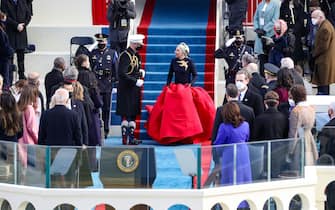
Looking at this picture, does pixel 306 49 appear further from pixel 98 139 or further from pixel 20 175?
pixel 20 175

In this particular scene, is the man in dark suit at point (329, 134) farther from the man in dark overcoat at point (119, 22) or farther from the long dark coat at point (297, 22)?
the man in dark overcoat at point (119, 22)

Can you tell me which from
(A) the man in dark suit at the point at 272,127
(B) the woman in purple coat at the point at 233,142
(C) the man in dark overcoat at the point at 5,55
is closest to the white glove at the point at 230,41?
(C) the man in dark overcoat at the point at 5,55

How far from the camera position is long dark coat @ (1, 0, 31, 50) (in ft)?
99.1

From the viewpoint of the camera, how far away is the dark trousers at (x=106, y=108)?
1117 inches

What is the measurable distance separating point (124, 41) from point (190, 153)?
7.57 metres

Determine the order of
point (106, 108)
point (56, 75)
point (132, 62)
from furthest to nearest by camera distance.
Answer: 1. point (106, 108)
2. point (132, 62)
3. point (56, 75)

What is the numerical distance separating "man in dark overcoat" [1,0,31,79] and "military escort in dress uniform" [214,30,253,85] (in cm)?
377

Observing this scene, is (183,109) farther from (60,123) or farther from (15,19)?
(60,123)

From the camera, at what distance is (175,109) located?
2750 centimetres

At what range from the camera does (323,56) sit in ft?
93.9

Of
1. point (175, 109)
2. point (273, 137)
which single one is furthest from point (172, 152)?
point (175, 109)

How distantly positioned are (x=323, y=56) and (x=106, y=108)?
12.7ft

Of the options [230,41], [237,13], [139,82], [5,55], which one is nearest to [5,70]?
[5,55]

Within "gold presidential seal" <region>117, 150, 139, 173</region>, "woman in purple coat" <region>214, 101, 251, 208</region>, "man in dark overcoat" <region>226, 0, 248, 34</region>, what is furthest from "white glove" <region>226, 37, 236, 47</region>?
"gold presidential seal" <region>117, 150, 139, 173</region>
